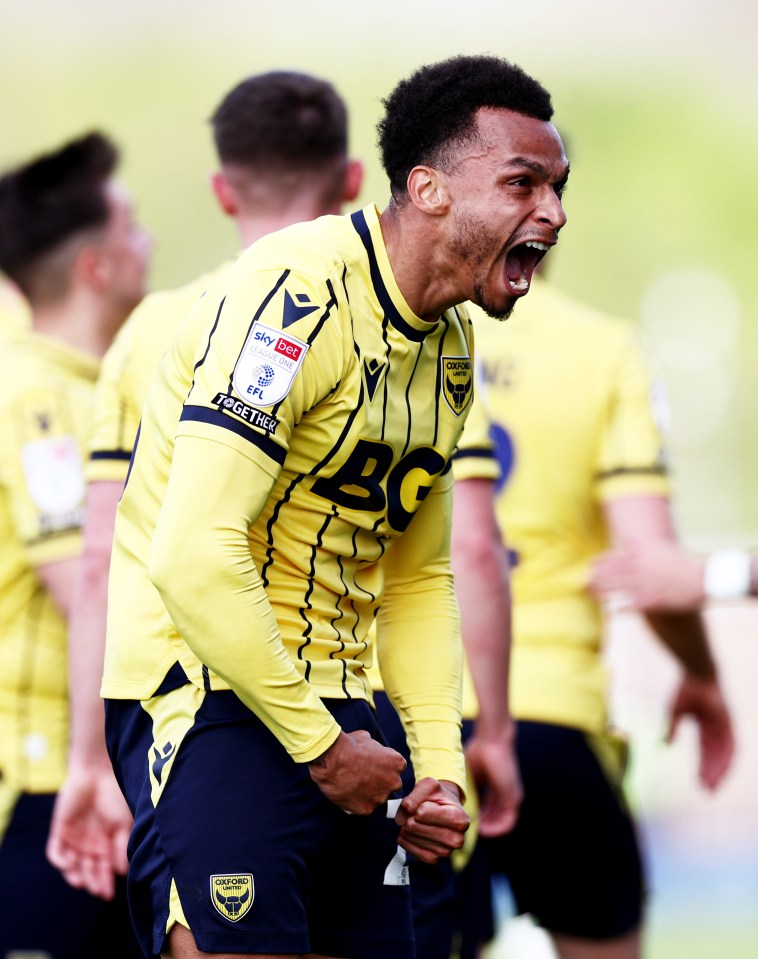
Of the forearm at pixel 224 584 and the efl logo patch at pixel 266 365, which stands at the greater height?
the efl logo patch at pixel 266 365

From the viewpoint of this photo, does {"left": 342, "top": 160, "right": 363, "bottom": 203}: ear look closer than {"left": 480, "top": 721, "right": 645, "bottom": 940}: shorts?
Yes

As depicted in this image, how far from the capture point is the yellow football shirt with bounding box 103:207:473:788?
8.35 ft

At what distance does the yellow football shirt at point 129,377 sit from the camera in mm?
3678

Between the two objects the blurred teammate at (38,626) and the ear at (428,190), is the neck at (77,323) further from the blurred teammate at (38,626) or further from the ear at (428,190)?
the ear at (428,190)

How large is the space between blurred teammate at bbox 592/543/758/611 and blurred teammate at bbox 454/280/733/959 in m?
A: 0.16

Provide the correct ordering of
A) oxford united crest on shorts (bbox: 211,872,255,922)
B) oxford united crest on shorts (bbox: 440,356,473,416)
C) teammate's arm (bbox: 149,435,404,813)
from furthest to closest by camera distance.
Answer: oxford united crest on shorts (bbox: 440,356,473,416)
oxford united crest on shorts (bbox: 211,872,255,922)
teammate's arm (bbox: 149,435,404,813)

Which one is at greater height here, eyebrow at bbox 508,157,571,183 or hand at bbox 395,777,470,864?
eyebrow at bbox 508,157,571,183

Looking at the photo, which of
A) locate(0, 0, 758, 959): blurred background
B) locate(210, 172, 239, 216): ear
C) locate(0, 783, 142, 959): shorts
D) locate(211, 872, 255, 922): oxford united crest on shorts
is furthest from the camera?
locate(0, 0, 758, 959): blurred background

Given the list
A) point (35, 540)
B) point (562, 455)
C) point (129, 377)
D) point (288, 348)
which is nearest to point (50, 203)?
point (35, 540)

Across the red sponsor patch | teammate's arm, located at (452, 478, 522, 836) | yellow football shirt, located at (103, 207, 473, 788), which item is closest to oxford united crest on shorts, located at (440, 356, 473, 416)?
yellow football shirt, located at (103, 207, 473, 788)

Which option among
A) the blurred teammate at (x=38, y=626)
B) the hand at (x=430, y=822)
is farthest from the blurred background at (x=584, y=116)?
the hand at (x=430, y=822)

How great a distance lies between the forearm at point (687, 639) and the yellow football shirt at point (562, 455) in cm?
31

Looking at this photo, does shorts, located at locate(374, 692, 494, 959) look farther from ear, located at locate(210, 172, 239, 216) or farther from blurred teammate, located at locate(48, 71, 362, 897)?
ear, located at locate(210, 172, 239, 216)

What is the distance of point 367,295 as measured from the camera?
2760 millimetres
